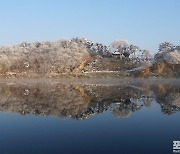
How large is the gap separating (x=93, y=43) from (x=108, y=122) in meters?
77.6

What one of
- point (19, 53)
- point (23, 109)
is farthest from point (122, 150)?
point (19, 53)

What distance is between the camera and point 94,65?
72562 millimetres

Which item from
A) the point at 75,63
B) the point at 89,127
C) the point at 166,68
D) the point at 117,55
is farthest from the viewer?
the point at 117,55

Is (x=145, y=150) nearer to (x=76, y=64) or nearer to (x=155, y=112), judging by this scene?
(x=155, y=112)

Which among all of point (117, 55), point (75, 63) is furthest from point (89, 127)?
point (117, 55)

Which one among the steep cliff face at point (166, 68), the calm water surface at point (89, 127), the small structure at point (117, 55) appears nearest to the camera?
the calm water surface at point (89, 127)

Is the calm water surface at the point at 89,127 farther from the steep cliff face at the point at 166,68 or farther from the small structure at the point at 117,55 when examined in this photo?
the small structure at the point at 117,55

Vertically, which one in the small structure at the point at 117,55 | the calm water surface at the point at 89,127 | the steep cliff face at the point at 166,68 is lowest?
the calm water surface at the point at 89,127

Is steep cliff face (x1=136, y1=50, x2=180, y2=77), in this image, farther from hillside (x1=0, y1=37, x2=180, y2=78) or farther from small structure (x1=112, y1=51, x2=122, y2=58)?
small structure (x1=112, y1=51, x2=122, y2=58)

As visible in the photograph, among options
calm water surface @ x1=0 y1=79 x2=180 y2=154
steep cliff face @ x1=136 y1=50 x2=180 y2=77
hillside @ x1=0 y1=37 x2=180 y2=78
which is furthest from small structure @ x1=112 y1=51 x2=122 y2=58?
calm water surface @ x1=0 y1=79 x2=180 y2=154

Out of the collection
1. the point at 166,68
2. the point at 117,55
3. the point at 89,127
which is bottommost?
the point at 89,127

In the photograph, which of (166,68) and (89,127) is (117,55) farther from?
(89,127)

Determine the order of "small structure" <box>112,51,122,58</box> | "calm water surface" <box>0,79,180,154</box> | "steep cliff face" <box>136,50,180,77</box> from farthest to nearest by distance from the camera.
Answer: "small structure" <box>112,51,122,58</box> < "steep cliff face" <box>136,50,180,77</box> < "calm water surface" <box>0,79,180,154</box>

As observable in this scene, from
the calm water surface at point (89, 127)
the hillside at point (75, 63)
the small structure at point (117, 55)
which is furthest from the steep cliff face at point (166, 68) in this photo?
the calm water surface at point (89, 127)
